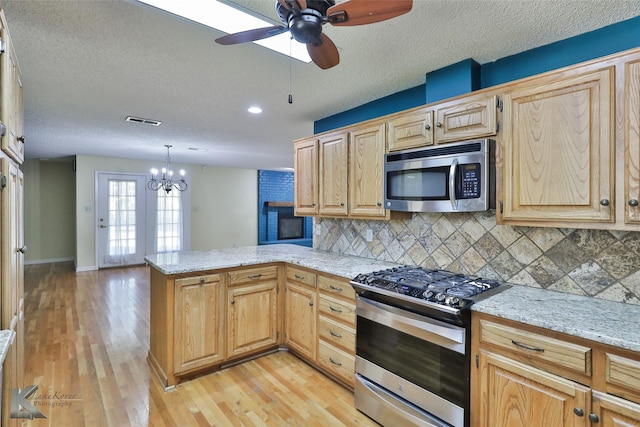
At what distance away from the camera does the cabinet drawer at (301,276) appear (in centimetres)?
266

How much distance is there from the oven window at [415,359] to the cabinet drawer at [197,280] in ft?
4.01

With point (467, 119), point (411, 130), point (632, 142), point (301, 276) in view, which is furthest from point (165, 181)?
point (632, 142)

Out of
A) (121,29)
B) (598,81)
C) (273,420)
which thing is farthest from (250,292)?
(598,81)

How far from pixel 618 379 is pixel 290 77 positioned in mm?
2618

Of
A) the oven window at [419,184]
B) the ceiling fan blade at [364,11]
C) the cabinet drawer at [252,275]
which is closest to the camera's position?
the ceiling fan blade at [364,11]

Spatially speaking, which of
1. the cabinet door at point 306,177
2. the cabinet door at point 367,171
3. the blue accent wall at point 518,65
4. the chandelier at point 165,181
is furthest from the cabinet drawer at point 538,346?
the chandelier at point 165,181

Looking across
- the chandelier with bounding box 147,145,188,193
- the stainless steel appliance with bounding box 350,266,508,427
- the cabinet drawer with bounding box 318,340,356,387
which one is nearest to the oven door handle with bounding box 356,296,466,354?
the stainless steel appliance with bounding box 350,266,508,427

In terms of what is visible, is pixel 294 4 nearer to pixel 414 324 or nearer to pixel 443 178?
pixel 443 178

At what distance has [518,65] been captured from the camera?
6.95ft

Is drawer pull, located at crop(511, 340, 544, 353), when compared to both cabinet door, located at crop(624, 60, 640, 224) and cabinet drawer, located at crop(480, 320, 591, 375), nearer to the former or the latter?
cabinet drawer, located at crop(480, 320, 591, 375)

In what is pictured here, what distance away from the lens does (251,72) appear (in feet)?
8.07

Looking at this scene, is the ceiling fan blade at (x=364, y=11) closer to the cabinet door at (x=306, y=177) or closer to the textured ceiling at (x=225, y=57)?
the textured ceiling at (x=225, y=57)

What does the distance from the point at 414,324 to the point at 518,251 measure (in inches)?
34.4

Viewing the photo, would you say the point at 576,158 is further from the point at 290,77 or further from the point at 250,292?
the point at 250,292
